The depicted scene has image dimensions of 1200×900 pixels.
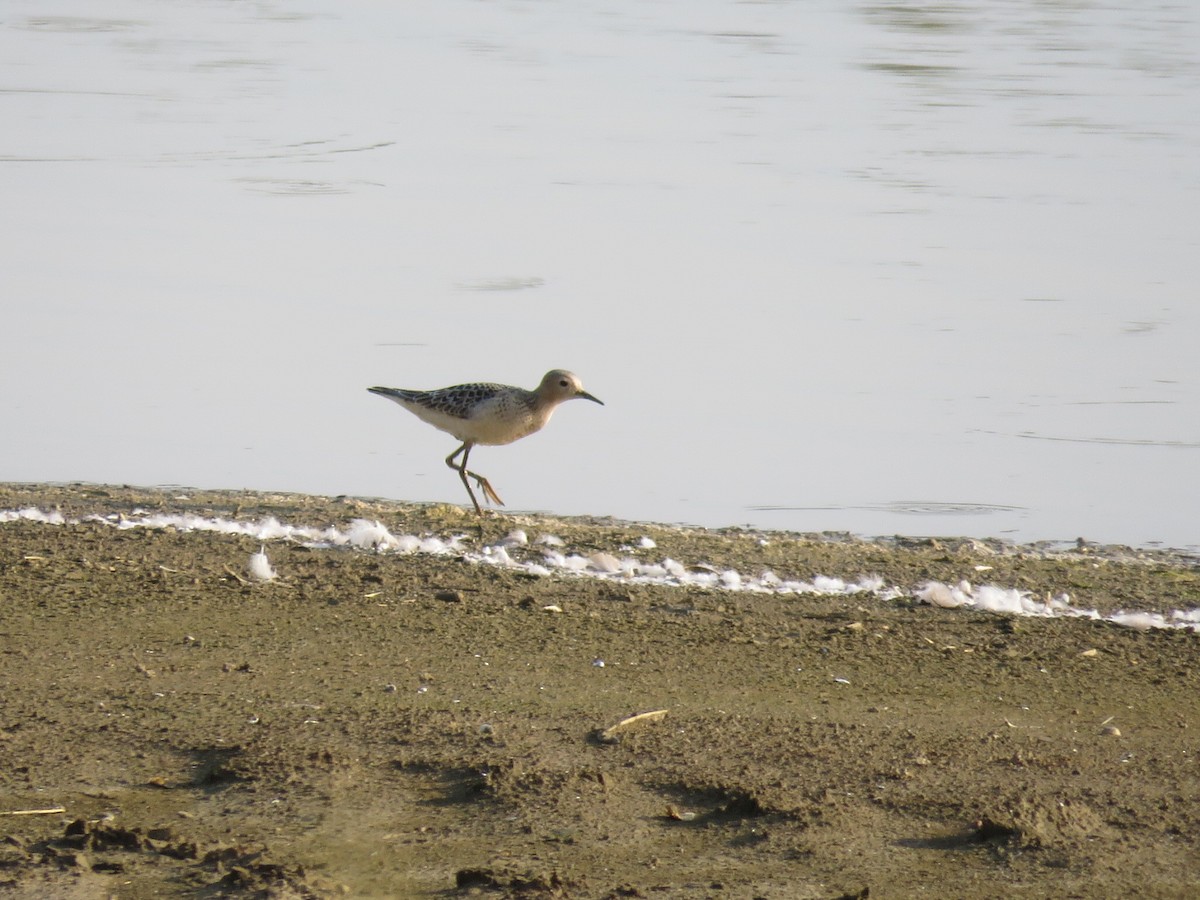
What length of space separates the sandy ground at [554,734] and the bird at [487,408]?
1.76m

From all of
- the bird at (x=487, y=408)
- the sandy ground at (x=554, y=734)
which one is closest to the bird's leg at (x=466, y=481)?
the bird at (x=487, y=408)

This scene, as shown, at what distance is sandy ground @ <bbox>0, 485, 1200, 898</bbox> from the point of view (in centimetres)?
434

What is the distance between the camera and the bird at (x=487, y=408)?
886 centimetres

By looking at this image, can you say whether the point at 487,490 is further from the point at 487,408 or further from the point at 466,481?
the point at 487,408

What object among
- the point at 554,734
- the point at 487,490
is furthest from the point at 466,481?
the point at 554,734

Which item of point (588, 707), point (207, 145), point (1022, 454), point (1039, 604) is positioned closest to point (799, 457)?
point (1022, 454)

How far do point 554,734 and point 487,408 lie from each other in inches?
151

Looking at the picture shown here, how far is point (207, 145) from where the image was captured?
614 inches

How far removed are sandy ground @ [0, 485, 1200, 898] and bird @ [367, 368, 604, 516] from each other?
5.79 feet

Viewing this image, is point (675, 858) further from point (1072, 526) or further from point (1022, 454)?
point (1022, 454)

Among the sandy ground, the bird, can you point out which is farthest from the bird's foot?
the sandy ground

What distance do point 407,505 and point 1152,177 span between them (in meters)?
8.54

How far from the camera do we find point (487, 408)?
8.82 metres

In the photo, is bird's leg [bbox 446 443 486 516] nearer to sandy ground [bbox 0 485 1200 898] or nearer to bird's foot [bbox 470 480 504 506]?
Answer: bird's foot [bbox 470 480 504 506]
